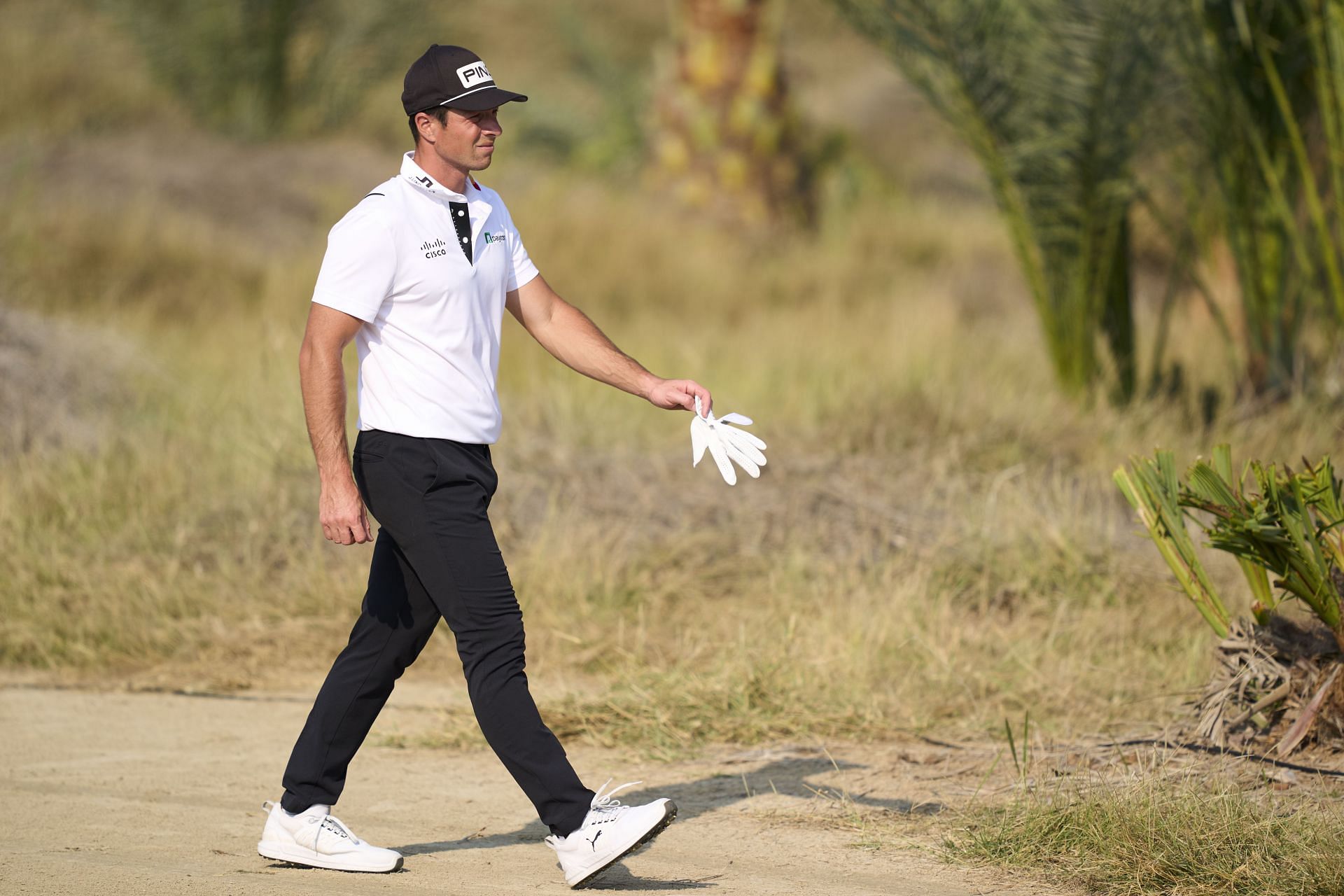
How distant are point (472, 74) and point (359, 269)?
1.80ft

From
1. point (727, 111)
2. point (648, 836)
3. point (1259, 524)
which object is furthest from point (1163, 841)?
point (727, 111)

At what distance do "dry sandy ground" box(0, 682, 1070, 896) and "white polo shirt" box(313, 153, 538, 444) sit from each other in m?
1.12

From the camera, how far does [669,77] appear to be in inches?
599

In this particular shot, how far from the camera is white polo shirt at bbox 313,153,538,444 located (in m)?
3.60

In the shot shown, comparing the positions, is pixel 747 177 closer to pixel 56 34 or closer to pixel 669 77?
pixel 669 77

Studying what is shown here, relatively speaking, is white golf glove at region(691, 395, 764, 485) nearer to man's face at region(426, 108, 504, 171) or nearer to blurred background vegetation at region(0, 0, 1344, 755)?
man's face at region(426, 108, 504, 171)

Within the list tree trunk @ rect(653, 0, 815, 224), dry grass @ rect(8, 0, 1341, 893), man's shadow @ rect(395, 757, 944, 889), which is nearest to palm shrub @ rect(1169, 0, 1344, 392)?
dry grass @ rect(8, 0, 1341, 893)

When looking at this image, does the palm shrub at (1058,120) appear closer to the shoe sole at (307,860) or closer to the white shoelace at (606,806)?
the white shoelace at (606,806)

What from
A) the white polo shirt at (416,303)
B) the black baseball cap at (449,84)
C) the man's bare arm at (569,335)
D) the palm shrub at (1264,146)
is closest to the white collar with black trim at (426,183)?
the white polo shirt at (416,303)

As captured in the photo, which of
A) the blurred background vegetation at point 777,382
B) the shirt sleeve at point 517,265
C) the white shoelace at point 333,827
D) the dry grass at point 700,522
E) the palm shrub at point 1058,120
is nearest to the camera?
the white shoelace at point 333,827

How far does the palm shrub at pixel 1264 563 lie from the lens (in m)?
4.18

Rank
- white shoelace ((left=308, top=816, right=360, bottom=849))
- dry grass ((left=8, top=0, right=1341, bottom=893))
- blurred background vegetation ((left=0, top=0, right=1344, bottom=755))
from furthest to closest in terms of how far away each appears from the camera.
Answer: blurred background vegetation ((left=0, top=0, right=1344, bottom=755)) → dry grass ((left=8, top=0, right=1341, bottom=893)) → white shoelace ((left=308, top=816, right=360, bottom=849))

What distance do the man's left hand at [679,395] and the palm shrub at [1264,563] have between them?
141cm

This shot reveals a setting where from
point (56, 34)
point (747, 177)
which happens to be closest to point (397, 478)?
point (747, 177)
